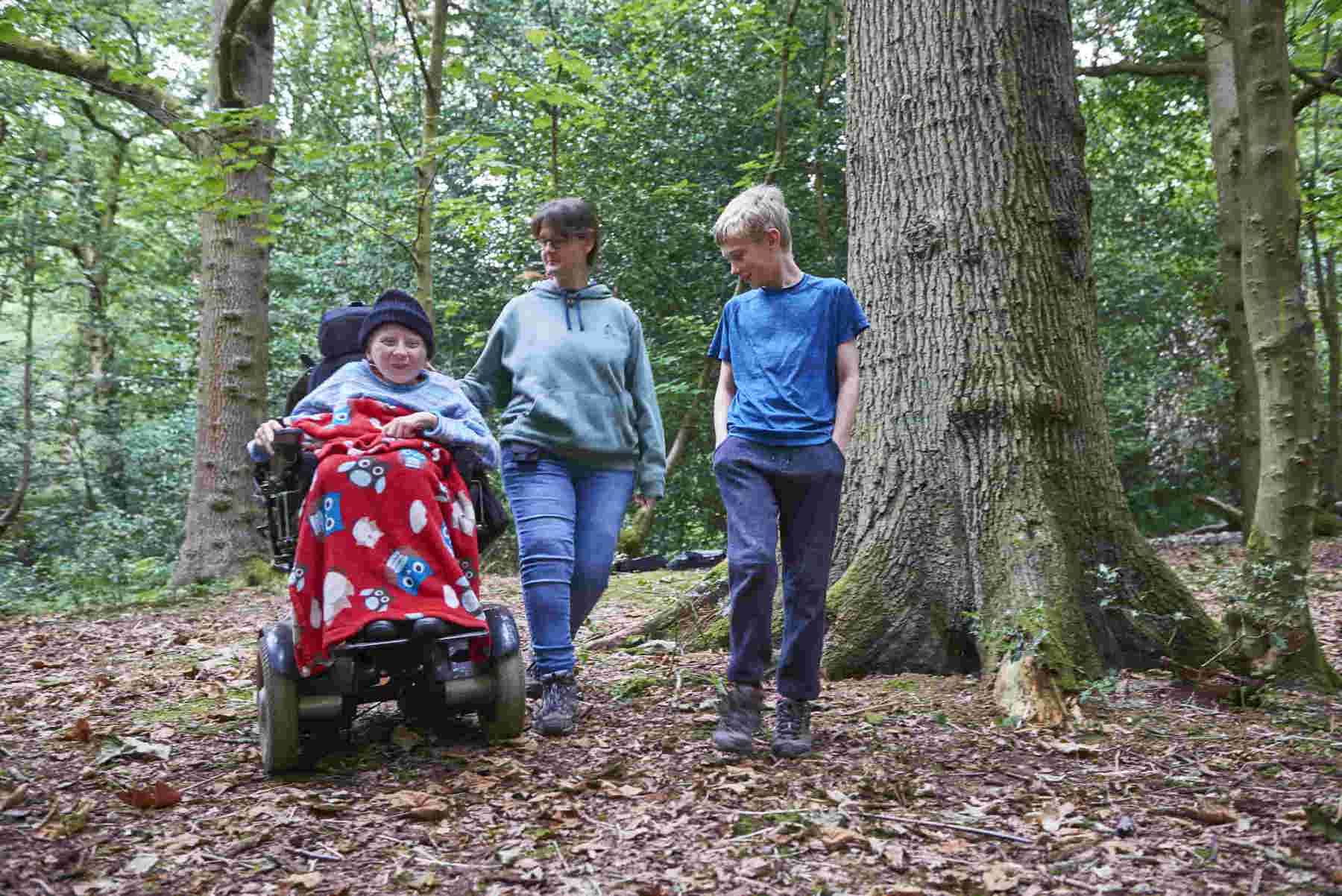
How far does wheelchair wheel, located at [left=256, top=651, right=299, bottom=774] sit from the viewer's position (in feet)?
10.7

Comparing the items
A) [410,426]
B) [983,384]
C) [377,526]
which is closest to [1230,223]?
[983,384]

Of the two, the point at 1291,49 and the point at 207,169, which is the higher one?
the point at 1291,49

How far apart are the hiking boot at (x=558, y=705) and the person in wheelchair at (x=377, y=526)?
1.56ft

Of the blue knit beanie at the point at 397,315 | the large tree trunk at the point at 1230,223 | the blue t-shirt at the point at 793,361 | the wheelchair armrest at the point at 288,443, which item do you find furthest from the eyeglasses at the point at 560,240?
the large tree trunk at the point at 1230,223

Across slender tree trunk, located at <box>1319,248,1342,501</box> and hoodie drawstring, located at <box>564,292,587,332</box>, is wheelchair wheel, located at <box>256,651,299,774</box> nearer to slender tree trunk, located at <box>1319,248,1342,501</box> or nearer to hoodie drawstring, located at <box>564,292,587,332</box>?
hoodie drawstring, located at <box>564,292,587,332</box>

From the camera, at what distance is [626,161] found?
1641cm

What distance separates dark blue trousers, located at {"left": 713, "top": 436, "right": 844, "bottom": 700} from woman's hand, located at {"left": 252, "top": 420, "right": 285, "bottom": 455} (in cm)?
148

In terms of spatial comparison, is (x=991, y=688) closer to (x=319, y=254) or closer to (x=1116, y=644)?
(x=1116, y=644)

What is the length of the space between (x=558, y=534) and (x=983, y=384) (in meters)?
1.81

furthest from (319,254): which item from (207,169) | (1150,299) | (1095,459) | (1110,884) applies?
(1110,884)

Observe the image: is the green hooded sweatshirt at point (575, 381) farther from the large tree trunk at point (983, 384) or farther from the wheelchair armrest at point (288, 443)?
the large tree trunk at point (983, 384)

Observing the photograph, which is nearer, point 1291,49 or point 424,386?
point 424,386

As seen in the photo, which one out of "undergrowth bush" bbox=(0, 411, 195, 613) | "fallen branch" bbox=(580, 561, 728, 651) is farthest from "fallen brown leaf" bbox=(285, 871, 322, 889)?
"undergrowth bush" bbox=(0, 411, 195, 613)

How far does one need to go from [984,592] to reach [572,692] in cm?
167
